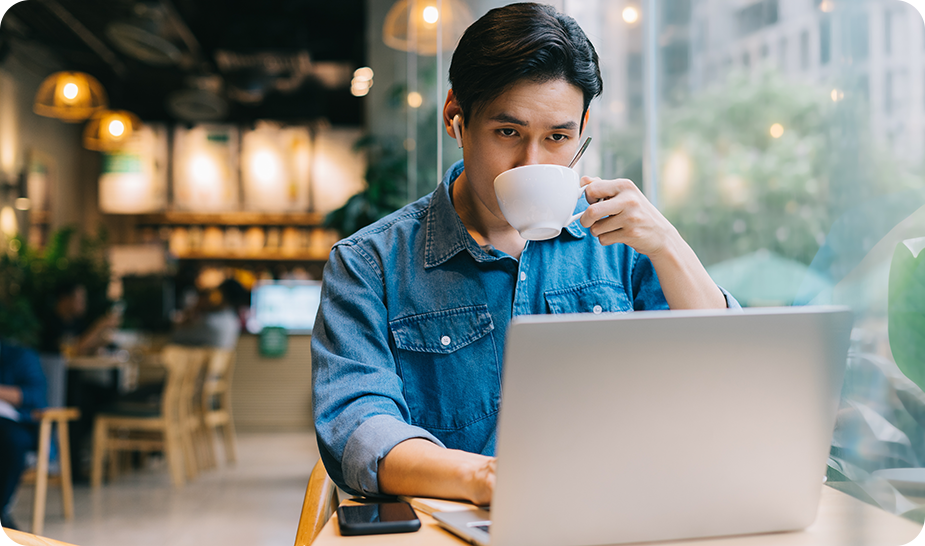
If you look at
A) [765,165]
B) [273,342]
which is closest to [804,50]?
[765,165]

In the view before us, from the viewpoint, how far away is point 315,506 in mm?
986

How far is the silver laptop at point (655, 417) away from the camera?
1.83 ft

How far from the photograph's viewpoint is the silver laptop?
56cm

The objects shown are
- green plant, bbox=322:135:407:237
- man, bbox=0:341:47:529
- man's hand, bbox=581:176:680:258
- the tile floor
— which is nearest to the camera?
man's hand, bbox=581:176:680:258

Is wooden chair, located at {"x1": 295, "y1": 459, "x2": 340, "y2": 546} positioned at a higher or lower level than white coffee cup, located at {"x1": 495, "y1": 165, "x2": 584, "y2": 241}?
lower

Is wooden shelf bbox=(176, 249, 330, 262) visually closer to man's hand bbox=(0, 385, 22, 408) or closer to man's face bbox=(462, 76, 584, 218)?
man's hand bbox=(0, 385, 22, 408)

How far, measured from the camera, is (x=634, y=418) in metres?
0.58

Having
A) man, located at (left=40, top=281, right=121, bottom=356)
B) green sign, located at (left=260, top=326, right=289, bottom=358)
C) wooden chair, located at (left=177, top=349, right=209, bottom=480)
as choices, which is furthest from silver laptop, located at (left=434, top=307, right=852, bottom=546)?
green sign, located at (left=260, top=326, right=289, bottom=358)

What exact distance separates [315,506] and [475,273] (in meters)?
0.42

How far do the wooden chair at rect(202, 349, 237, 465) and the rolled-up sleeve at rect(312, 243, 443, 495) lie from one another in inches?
192

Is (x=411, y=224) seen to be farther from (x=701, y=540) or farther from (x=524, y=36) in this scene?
(x=701, y=540)

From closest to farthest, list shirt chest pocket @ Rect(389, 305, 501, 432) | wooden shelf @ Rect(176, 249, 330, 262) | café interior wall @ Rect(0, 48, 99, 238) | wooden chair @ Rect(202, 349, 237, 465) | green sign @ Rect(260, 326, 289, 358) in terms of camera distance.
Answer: shirt chest pocket @ Rect(389, 305, 501, 432)
wooden chair @ Rect(202, 349, 237, 465)
café interior wall @ Rect(0, 48, 99, 238)
green sign @ Rect(260, 326, 289, 358)
wooden shelf @ Rect(176, 249, 330, 262)

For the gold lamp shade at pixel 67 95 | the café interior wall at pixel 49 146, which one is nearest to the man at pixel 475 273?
the gold lamp shade at pixel 67 95

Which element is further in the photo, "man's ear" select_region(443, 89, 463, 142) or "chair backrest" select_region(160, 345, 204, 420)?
"chair backrest" select_region(160, 345, 204, 420)
